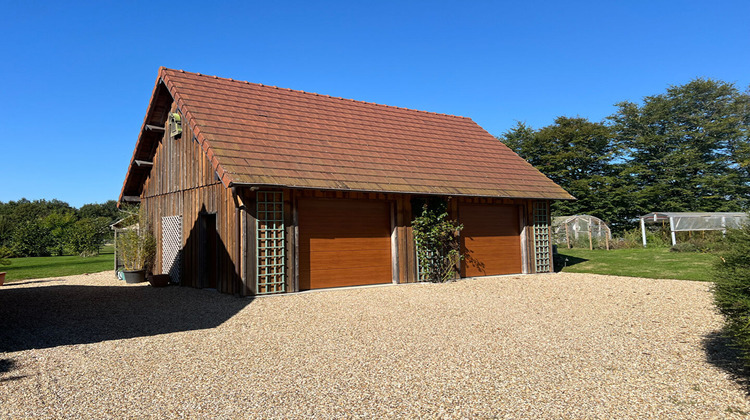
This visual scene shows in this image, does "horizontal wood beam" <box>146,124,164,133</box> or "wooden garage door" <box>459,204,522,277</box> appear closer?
"wooden garage door" <box>459,204,522,277</box>

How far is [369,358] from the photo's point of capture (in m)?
5.44

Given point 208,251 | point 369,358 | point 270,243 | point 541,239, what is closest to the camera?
point 369,358

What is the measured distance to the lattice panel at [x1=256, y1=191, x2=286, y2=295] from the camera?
1025 cm

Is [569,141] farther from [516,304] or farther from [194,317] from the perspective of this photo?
[194,317]

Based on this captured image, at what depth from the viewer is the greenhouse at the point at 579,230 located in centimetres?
2760

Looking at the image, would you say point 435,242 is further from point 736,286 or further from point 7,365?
point 7,365

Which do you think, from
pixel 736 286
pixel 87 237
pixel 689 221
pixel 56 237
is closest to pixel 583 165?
pixel 689 221

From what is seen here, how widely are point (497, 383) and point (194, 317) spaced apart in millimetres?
5598

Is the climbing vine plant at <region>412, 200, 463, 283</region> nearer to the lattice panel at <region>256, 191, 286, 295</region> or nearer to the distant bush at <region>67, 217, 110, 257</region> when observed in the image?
the lattice panel at <region>256, 191, 286, 295</region>

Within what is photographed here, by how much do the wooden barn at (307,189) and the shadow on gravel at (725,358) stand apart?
7.03 metres

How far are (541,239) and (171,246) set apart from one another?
11.5 metres

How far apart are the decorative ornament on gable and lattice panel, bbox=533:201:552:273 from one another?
11.0m

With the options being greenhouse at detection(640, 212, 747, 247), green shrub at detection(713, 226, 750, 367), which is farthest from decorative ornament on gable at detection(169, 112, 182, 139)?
greenhouse at detection(640, 212, 747, 247)

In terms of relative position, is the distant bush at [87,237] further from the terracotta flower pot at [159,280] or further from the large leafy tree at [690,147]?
the large leafy tree at [690,147]
